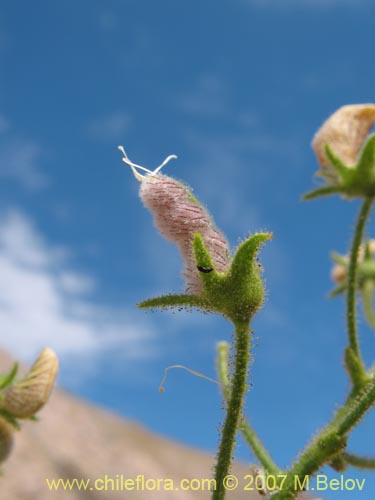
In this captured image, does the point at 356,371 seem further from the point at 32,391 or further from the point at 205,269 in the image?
the point at 32,391

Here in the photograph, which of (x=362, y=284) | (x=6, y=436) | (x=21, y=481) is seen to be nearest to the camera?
(x=6, y=436)

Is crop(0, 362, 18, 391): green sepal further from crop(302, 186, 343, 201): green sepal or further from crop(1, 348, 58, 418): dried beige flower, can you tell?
crop(302, 186, 343, 201): green sepal

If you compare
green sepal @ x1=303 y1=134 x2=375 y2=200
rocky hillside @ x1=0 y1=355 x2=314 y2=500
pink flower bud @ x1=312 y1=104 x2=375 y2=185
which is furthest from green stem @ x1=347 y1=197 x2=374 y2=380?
rocky hillside @ x1=0 y1=355 x2=314 y2=500

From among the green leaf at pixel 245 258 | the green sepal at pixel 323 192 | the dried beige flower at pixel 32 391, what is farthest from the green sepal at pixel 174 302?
the dried beige flower at pixel 32 391

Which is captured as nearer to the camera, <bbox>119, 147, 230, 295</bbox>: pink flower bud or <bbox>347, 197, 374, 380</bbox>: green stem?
<bbox>119, 147, 230, 295</bbox>: pink flower bud

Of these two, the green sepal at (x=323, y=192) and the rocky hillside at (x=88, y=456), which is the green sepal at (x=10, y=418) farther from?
the rocky hillside at (x=88, y=456)

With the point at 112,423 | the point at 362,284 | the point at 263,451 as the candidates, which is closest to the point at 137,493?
the point at 112,423

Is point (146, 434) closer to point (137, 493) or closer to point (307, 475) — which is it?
point (137, 493)
